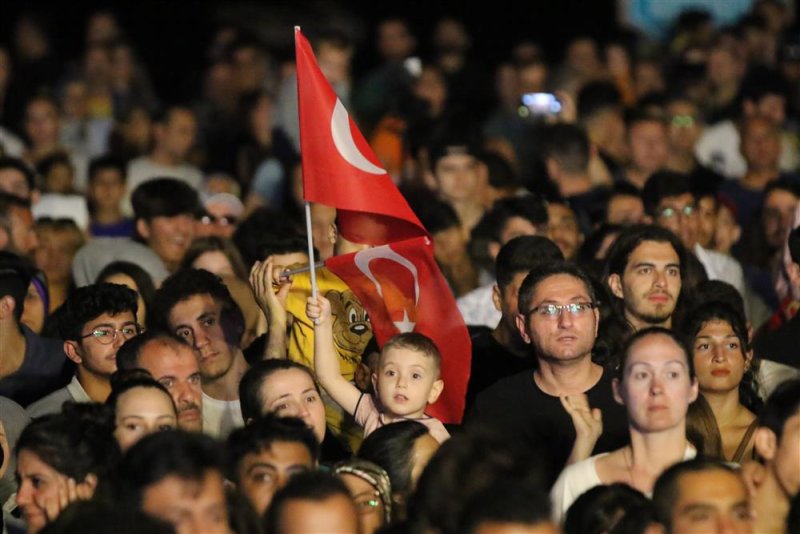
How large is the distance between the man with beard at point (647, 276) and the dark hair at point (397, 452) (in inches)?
78.1

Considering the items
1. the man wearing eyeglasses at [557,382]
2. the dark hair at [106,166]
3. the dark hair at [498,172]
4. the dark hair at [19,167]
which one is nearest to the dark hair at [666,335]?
the man wearing eyeglasses at [557,382]

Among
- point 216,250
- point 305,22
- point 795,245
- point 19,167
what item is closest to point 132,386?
point 216,250

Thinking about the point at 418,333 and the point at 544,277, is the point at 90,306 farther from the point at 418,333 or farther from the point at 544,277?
the point at 544,277

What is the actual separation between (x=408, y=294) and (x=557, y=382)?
38.1 inches

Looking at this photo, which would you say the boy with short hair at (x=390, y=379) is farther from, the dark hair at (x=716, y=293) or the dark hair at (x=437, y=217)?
the dark hair at (x=437, y=217)

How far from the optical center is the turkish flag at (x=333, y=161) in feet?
31.7

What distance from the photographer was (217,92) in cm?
1784

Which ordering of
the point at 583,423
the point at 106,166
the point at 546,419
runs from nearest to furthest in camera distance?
1. the point at 583,423
2. the point at 546,419
3. the point at 106,166

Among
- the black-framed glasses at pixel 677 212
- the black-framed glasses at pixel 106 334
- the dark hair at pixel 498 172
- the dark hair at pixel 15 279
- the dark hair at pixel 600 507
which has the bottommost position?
the dark hair at pixel 600 507

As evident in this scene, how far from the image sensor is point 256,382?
8914 millimetres

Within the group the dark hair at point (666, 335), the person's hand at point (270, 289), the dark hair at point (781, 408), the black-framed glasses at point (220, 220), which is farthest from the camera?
the black-framed glasses at point (220, 220)

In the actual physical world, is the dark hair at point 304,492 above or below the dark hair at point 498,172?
below

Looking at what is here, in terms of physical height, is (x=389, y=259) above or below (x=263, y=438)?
above

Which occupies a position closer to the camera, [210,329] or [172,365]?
[172,365]
